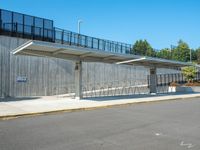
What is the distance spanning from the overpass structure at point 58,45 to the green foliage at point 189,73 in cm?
1648

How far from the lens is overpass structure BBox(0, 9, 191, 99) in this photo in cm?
2022

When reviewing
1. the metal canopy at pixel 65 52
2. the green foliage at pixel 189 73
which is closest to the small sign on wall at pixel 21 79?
the metal canopy at pixel 65 52

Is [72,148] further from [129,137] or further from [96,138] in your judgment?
[129,137]

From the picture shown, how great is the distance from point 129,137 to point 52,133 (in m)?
2.44

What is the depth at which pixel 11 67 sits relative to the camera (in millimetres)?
24500

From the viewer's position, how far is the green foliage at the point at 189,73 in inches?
1965

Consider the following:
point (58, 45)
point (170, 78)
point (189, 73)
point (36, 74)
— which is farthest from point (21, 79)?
point (189, 73)

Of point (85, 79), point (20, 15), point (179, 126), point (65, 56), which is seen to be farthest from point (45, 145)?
point (85, 79)

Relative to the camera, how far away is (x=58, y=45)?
19.7m

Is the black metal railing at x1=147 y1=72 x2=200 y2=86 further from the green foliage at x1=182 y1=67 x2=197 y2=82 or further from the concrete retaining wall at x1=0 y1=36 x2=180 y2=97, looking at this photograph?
the concrete retaining wall at x1=0 y1=36 x2=180 y2=97

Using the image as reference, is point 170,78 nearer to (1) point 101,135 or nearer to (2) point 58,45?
(2) point 58,45

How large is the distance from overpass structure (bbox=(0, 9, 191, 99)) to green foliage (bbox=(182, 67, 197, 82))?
54.1 ft

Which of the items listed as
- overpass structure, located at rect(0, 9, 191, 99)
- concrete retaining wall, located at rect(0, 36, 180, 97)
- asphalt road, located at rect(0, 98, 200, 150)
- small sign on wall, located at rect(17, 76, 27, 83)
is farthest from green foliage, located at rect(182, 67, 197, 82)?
asphalt road, located at rect(0, 98, 200, 150)

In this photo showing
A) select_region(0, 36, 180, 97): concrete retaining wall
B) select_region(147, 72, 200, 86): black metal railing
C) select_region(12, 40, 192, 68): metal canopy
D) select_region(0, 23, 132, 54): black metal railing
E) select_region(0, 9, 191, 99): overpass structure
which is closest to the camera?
select_region(12, 40, 192, 68): metal canopy
